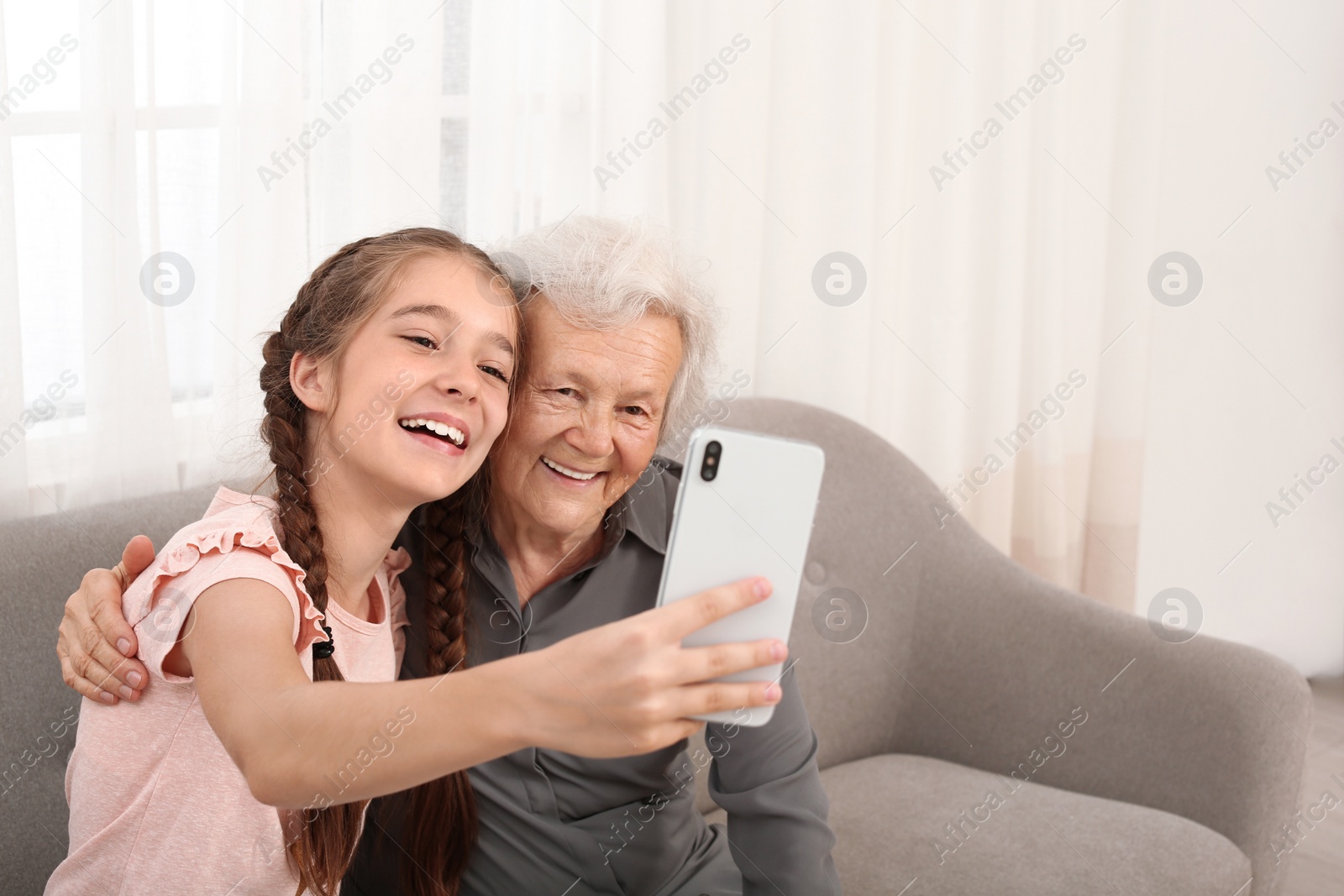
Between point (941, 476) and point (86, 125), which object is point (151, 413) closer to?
point (86, 125)

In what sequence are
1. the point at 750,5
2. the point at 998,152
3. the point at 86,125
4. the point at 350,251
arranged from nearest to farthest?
the point at 350,251, the point at 86,125, the point at 750,5, the point at 998,152

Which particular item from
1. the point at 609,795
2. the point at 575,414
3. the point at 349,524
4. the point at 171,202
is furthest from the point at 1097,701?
the point at 171,202

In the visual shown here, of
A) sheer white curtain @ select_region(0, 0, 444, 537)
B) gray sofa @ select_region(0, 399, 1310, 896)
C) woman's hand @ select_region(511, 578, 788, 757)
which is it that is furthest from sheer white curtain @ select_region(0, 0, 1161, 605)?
woman's hand @ select_region(511, 578, 788, 757)

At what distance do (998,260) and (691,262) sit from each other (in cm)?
132

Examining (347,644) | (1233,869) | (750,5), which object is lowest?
(1233,869)

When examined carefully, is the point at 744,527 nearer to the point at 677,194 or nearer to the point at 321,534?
the point at 321,534

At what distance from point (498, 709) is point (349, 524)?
1.40ft

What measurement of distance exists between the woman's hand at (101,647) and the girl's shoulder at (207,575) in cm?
2

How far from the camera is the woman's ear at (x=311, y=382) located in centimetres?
114

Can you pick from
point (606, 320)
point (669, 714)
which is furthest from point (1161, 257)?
point (669, 714)

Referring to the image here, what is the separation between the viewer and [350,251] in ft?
3.95

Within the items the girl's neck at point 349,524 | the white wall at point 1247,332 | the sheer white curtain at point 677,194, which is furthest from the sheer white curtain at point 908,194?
the girl's neck at point 349,524

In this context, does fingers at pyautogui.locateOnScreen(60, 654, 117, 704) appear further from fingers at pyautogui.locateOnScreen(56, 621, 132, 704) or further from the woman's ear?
the woman's ear

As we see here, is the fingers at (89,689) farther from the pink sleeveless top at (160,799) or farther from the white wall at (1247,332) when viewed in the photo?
the white wall at (1247,332)
